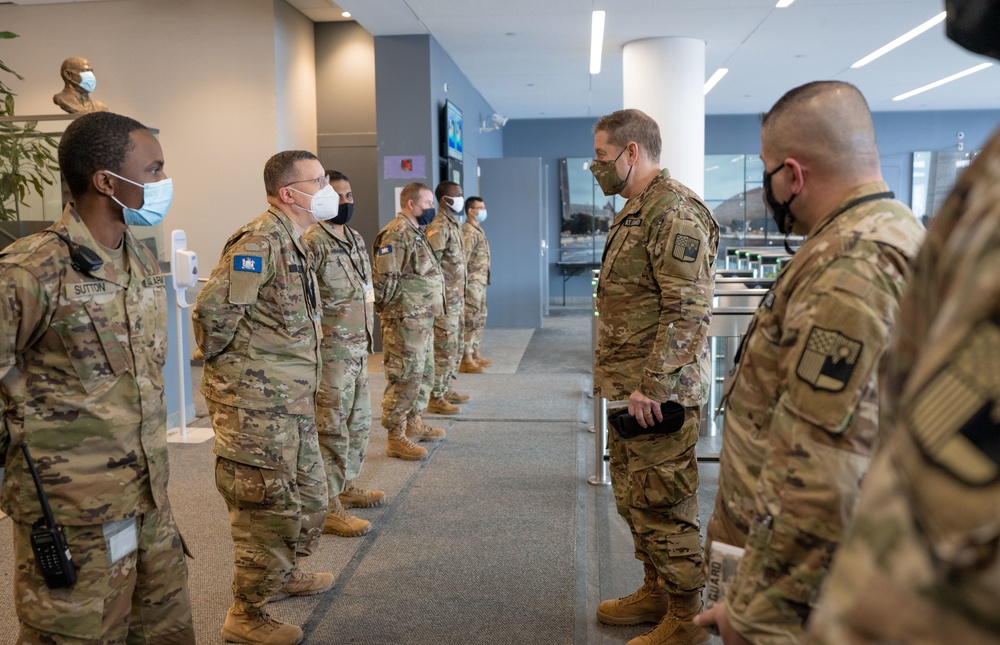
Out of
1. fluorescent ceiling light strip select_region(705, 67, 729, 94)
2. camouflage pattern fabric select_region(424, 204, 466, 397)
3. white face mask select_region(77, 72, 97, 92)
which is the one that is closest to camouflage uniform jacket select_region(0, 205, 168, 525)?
camouflage pattern fabric select_region(424, 204, 466, 397)

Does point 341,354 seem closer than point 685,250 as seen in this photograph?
No

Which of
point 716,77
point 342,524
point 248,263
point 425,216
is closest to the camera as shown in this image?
Answer: point 248,263

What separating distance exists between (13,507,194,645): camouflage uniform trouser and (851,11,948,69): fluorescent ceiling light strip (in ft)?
24.8

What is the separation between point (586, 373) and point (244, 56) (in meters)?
4.41

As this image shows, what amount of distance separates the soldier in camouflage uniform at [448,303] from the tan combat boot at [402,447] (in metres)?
1.03

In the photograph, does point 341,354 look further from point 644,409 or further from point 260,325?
point 644,409

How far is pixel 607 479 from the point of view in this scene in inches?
171

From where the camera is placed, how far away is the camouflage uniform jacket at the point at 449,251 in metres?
6.36

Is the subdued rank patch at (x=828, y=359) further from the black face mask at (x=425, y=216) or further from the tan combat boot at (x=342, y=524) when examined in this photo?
the black face mask at (x=425, y=216)

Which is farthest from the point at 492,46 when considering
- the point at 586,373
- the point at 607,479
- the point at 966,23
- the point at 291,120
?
the point at 966,23

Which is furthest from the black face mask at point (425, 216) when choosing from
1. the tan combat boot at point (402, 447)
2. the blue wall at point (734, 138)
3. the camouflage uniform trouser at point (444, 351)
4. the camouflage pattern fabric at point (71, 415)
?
the blue wall at point (734, 138)

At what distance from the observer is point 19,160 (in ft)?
15.9

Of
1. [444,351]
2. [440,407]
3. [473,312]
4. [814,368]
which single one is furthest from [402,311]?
[814,368]

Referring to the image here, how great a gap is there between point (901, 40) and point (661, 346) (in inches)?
299
